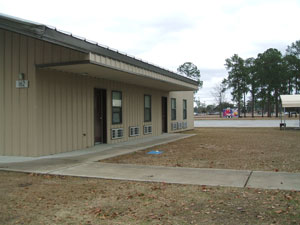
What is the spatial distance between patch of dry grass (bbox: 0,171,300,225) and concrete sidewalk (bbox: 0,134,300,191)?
40cm

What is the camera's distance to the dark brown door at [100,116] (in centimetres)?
1187

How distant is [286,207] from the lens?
4273 millimetres

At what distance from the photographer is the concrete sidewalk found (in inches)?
225

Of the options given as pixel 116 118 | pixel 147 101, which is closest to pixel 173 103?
pixel 147 101

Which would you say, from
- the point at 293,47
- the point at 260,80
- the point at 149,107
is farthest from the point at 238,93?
the point at 149,107

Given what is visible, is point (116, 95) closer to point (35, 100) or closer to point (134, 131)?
point (134, 131)

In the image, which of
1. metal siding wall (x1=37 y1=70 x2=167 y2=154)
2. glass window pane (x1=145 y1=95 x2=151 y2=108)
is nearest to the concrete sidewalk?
metal siding wall (x1=37 y1=70 x2=167 y2=154)

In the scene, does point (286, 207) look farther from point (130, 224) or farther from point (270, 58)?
point (270, 58)

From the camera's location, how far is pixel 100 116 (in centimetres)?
1206

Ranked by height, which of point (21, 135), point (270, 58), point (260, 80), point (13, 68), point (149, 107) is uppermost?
point (270, 58)

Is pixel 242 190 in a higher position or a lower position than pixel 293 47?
lower

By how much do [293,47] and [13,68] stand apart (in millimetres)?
60996

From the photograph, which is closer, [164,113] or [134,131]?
[134,131]

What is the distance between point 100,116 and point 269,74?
50305 mm
